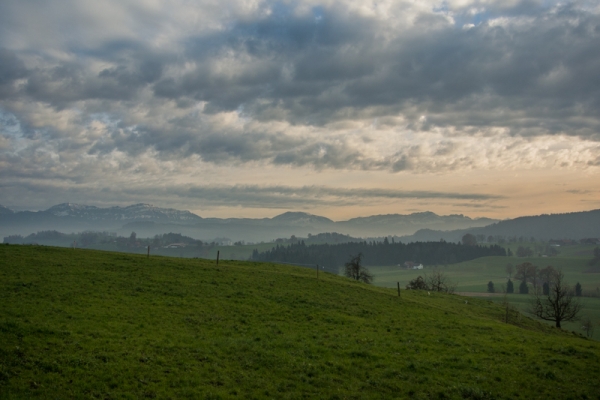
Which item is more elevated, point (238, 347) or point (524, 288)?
point (238, 347)

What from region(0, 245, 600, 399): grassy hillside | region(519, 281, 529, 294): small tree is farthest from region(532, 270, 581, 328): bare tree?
region(519, 281, 529, 294): small tree

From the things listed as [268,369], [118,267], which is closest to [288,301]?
[268,369]

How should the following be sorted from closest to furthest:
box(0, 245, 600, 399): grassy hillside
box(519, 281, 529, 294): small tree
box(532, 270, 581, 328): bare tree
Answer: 1. box(0, 245, 600, 399): grassy hillside
2. box(532, 270, 581, 328): bare tree
3. box(519, 281, 529, 294): small tree

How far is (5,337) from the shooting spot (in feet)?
57.7

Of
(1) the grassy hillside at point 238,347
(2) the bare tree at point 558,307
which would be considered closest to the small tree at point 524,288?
(2) the bare tree at point 558,307

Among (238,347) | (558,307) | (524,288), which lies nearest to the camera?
(238,347)

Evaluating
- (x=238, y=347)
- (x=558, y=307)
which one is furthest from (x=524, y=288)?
(x=238, y=347)

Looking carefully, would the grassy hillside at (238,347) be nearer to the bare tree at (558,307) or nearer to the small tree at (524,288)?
the bare tree at (558,307)

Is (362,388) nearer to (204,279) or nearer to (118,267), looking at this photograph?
(204,279)

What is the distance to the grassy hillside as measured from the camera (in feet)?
52.7

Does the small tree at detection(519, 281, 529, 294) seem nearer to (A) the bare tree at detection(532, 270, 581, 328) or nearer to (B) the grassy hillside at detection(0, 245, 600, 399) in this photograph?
(A) the bare tree at detection(532, 270, 581, 328)

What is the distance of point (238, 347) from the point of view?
20.8 m

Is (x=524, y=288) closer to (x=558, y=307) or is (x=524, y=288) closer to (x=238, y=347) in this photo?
(x=558, y=307)

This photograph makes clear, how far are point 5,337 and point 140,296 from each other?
12154mm
